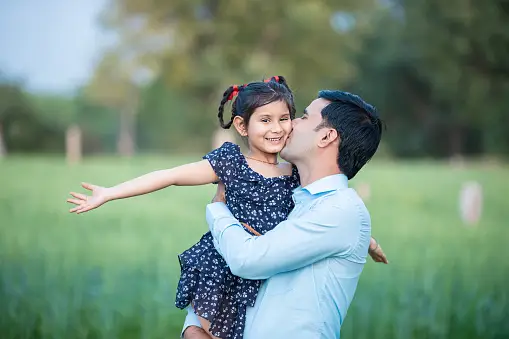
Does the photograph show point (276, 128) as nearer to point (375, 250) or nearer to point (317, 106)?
point (317, 106)

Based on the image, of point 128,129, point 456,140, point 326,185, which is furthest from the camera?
point 456,140

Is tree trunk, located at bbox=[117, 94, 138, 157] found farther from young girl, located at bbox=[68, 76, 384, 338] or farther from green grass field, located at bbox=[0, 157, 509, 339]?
young girl, located at bbox=[68, 76, 384, 338]

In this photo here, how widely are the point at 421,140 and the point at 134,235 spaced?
15.0m

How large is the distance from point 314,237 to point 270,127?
0.46 metres

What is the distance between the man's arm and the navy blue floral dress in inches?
7.8

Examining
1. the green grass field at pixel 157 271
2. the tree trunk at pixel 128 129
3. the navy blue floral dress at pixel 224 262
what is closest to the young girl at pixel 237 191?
the navy blue floral dress at pixel 224 262

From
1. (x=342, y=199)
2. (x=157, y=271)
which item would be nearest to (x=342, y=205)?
(x=342, y=199)

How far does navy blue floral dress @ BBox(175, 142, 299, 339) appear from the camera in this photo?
2.24m

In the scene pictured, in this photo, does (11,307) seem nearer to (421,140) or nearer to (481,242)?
(481,242)

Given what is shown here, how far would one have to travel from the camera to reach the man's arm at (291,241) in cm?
201

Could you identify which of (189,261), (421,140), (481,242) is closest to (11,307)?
(189,261)

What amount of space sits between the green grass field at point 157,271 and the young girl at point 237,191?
6.78ft

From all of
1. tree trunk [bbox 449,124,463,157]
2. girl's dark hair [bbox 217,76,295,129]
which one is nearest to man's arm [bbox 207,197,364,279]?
girl's dark hair [bbox 217,76,295,129]

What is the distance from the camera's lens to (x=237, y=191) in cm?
233
